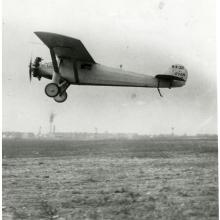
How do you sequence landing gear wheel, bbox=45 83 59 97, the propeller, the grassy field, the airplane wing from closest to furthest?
the grassy field < the airplane wing < landing gear wheel, bbox=45 83 59 97 < the propeller

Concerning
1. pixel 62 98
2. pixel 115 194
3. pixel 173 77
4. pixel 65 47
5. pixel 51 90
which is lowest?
pixel 115 194

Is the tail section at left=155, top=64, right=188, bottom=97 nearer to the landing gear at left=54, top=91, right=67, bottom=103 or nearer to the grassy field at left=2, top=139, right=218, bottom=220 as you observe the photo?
the grassy field at left=2, top=139, right=218, bottom=220

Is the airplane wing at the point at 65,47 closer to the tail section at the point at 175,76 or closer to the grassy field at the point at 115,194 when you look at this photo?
the tail section at the point at 175,76

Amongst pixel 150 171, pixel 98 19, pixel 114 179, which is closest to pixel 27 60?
pixel 98 19

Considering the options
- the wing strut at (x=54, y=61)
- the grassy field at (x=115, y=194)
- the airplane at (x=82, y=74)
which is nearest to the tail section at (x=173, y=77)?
the airplane at (x=82, y=74)

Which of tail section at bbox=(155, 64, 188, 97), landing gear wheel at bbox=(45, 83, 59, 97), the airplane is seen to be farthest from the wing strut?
tail section at bbox=(155, 64, 188, 97)

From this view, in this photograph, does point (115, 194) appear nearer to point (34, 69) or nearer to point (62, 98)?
point (62, 98)

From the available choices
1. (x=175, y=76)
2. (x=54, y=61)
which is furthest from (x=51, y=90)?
(x=175, y=76)

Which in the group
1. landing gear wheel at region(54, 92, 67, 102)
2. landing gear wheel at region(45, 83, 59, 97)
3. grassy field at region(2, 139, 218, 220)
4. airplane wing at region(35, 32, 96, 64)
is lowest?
grassy field at region(2, 139, 218, 220)
